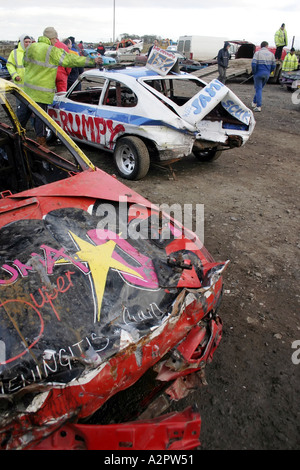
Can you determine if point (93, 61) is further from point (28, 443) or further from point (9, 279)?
point (28, 443)

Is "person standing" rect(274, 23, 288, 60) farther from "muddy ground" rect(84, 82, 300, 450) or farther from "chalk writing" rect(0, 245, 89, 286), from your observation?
"chalk writing" rect(0, 245, 89, 286)

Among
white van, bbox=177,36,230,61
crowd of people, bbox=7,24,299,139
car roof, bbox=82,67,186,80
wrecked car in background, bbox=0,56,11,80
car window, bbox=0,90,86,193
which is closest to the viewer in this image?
car window, bbox=0,90,86,193

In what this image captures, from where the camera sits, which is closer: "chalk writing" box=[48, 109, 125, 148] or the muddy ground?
the muddy ground

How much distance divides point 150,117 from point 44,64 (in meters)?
2.30

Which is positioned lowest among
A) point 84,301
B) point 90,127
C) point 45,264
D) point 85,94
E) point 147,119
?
point 84,301

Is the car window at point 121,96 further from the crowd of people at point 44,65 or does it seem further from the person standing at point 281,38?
the person standing at point 281,38

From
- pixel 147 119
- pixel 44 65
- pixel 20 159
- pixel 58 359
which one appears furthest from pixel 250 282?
pixel 44 65

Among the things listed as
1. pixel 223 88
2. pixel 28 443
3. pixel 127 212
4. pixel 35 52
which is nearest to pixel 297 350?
pixel 127 212

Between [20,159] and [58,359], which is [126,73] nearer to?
[20,159]

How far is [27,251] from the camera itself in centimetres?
217

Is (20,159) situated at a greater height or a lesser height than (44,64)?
lesser

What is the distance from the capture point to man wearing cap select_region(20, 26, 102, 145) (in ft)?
19.1

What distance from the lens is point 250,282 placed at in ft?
11.8

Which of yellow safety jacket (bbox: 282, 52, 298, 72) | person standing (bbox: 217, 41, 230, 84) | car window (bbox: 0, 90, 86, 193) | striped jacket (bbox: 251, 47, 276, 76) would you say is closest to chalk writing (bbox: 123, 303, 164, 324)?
car window (bbox: 0, 90, 86, 193)
